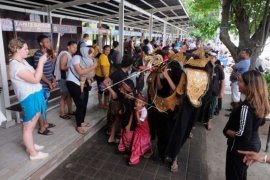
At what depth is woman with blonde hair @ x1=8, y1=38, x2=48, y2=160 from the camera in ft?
8.13

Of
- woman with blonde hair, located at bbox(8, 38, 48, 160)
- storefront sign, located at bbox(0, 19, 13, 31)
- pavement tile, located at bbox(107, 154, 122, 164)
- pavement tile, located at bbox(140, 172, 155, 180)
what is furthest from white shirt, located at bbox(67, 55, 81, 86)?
pavement tile, located at bbox(140, 172, 155, 180)

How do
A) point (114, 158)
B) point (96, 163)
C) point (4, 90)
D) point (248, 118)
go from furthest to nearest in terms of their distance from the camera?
point (4, 90) < point (114, 158) < point (96, 163) < point (248, 118)

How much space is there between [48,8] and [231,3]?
502 cm

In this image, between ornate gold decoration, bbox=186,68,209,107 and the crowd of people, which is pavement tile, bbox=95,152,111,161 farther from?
ornate gold decoration, bbox=186,68,209,107

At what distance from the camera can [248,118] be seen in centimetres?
191

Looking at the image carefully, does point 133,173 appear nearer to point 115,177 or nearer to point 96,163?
point 115,177

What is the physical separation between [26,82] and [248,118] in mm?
2405

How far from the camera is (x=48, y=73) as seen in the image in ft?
11.8

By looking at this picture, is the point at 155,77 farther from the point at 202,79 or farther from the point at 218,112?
the point at 218,112

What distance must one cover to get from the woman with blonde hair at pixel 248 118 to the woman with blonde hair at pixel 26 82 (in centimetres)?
219

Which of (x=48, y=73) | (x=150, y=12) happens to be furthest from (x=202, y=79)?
(x=150, y=12)

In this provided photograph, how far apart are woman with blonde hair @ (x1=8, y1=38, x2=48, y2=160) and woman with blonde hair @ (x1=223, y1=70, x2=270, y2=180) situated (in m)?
2.19

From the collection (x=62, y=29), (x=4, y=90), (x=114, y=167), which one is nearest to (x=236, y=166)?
(x=114, y=167)

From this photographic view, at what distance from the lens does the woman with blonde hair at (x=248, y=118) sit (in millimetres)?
1900
